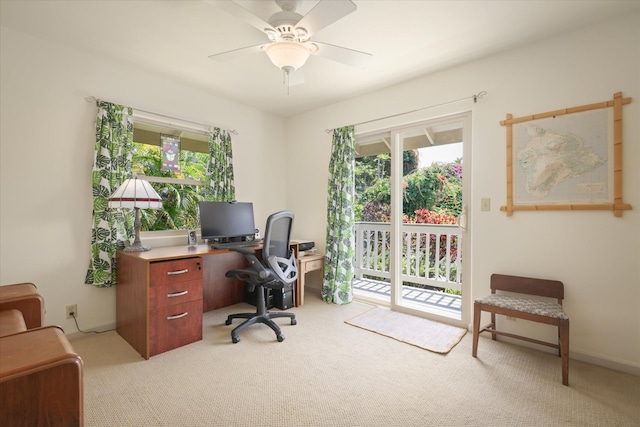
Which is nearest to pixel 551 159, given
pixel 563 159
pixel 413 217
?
pixel 563 159

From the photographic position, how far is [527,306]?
2.01m

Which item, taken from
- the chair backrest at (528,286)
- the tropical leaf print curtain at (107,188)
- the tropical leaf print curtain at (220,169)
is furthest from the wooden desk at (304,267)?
the chair backrest at (528,286)

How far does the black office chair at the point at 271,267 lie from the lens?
242 centimetres

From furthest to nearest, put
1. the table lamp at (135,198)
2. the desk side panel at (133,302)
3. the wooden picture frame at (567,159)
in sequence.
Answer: the table lamp at (135,198), the desk side panel at (133,302), the wooden picture frame at (567,159)

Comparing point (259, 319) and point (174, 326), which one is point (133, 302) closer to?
point (174, 326)

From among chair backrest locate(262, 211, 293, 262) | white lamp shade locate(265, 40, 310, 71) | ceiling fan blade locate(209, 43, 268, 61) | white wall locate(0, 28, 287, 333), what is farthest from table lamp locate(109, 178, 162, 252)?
white lamp shade locate(265, 40, 310, 71)

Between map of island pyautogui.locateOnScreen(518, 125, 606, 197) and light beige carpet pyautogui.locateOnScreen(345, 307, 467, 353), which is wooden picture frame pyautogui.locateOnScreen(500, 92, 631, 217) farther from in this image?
light beige carpet pyautogui.locateOnScreen(345, 307, 467, 353)

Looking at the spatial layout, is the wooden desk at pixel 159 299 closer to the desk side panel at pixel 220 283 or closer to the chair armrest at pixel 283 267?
the chair armrest at pixel 283 267

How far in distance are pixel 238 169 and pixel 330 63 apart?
1689 millimetres

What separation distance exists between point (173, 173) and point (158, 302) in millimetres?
1450

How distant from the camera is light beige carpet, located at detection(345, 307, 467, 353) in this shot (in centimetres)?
239

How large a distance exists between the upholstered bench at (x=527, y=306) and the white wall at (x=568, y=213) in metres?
0.09

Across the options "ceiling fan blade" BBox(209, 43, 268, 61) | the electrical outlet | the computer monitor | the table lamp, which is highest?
"ceiling fan blade" BBox(209, 43, 268, 61)

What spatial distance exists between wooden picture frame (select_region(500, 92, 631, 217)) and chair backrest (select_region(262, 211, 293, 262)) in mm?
1857
